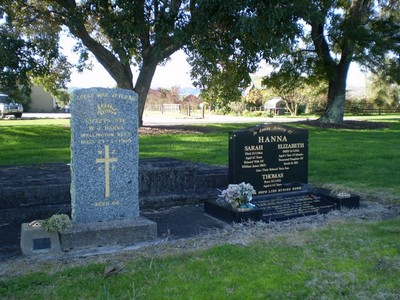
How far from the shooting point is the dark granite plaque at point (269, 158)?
7.52 m

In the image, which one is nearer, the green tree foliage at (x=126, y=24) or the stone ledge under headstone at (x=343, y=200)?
the stone ledge under headstone at (x=343, y=200)

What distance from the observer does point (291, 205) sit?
734cm

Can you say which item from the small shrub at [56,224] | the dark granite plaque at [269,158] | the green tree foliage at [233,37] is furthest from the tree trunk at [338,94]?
the small shrub at [56,224]

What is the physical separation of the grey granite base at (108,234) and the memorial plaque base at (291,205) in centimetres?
185

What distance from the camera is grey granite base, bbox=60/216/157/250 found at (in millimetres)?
5402

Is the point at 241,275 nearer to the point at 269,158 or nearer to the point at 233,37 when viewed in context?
the point at 269,158

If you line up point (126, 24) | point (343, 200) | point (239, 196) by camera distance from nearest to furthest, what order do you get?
point (239, 196) → point (343, 200) → point (126, 24)

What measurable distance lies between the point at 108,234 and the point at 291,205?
10.2ft

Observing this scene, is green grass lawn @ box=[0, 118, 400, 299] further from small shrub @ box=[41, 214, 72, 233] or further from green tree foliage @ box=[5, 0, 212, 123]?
green tree foliage @ box=[5, 0, 212, 123]

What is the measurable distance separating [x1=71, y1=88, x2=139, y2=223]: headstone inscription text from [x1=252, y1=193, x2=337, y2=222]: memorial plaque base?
2.08 m

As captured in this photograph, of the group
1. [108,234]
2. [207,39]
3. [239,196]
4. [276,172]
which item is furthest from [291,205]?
[207,39]

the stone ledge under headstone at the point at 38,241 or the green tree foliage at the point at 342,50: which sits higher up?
the green tree foliage at the point at 342,50

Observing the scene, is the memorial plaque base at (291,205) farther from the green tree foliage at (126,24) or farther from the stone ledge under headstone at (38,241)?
the green tree foliage at (126,24)

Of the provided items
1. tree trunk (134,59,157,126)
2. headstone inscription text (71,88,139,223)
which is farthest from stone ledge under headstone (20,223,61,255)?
tree trunk (134,59,157,126)
